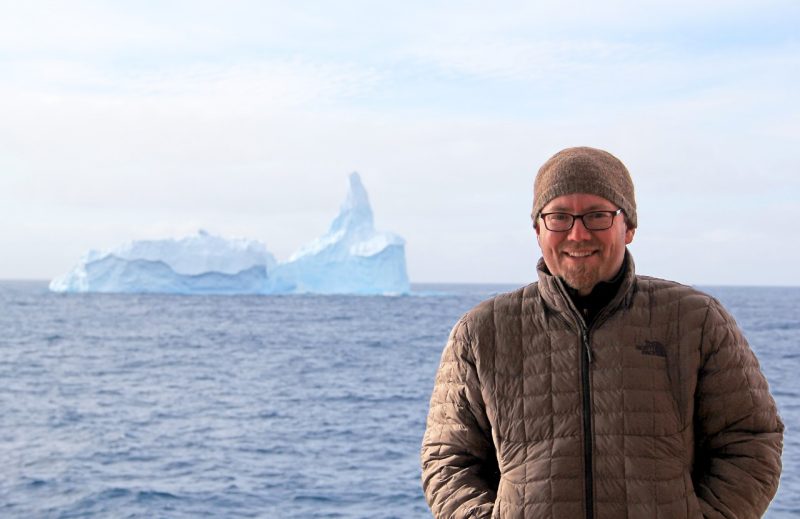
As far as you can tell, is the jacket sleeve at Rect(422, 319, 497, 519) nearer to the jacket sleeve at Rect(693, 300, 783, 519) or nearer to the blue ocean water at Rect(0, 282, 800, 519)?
the jacket sleeve at Rect(693, 300, 783, 519)

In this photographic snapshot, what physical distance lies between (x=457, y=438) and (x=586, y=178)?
537 millimetres

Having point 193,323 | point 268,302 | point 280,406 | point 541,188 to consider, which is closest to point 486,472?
point 541,188

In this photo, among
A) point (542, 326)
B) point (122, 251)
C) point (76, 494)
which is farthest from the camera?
point (122, 251)

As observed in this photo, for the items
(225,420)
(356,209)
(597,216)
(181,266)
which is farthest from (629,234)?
(181,266)

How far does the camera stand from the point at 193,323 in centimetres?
3772

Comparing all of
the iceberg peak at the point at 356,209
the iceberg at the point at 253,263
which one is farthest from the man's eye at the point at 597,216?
the iceberg peak at the point at 356,209

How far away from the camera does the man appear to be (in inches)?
63.9

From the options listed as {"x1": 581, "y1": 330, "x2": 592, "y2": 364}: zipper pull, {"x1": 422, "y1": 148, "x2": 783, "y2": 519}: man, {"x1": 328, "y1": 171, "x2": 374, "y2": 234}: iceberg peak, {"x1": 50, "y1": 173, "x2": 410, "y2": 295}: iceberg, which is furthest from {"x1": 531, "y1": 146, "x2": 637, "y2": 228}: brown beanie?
{"x1": 328, "y1": 171, "x2": 374, "y2": 234}: iceberg peak

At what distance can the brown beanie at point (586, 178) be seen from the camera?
1.69 metres

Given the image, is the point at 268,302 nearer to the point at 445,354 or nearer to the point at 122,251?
the point at 122,251

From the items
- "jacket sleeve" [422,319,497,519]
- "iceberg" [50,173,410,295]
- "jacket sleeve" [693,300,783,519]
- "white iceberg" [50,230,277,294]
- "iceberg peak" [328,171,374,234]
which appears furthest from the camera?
"white iceberg" [50,230,277,294]

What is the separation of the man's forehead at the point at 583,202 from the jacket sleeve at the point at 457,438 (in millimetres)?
291

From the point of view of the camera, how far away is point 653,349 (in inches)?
65.5

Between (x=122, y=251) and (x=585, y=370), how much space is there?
41910mm
